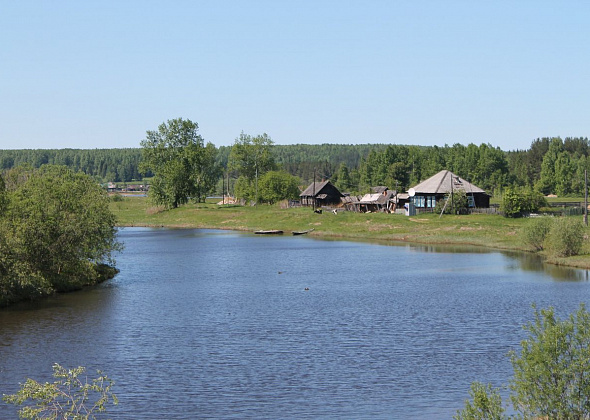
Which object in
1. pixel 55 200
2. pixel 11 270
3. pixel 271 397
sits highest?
pixel 55 200

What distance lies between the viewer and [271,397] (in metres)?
30.0

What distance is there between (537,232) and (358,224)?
39.9 m

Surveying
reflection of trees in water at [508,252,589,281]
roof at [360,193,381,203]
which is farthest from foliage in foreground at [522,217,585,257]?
roof at [360,193,381,203]

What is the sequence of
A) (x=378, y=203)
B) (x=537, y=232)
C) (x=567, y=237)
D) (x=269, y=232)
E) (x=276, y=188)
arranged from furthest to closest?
1. (x=276, y=188)
2. (x=378, y=203)
3. (x=269, y=232)
4. (x=537, y=232)
5. (x=567, y=237)

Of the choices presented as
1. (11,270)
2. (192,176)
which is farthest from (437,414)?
(192,176)

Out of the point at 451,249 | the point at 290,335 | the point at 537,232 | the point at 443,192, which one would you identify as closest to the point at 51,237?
the point at 290,335

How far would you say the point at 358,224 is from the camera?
386ft

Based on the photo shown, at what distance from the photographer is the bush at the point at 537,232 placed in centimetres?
8069

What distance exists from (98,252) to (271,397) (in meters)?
36.6

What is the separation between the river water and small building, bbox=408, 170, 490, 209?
2073 inches

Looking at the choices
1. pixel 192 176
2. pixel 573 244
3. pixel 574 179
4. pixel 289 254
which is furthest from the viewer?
pixel 574 179

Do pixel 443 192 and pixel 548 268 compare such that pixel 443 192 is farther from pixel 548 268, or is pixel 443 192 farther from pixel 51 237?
pixel 51 237

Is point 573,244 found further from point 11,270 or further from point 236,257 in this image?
point 11,270

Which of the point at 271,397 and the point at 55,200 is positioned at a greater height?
the point at 55,200
